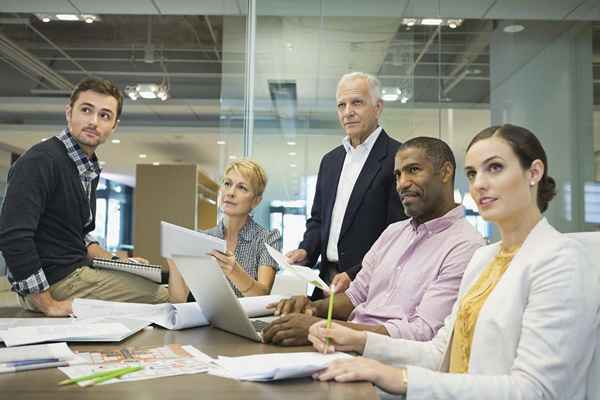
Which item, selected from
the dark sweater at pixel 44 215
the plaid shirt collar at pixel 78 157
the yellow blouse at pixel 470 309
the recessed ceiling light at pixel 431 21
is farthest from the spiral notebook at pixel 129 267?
the recessed ceiling light at pixel 431 21

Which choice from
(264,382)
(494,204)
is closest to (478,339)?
(494,204)

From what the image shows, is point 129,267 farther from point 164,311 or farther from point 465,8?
point 465,8

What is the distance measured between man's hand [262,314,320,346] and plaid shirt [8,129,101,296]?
100 centimetres

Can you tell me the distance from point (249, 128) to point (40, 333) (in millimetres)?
2827

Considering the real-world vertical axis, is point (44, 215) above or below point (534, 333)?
above

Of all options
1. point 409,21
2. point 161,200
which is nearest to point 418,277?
point 409,21

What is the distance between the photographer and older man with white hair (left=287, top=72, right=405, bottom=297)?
8.34 ft

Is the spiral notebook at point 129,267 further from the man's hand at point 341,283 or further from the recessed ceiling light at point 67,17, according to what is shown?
the recessed ceiling light at point 67,17

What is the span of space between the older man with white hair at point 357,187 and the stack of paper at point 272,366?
1208 mm

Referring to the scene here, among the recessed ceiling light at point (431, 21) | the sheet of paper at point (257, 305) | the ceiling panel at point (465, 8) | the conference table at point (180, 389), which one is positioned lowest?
the conference table at point (180, 389)

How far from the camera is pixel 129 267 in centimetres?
211

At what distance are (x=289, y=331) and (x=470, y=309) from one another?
436 millimetres

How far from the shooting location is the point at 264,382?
103 centimetres

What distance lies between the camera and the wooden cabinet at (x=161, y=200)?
22.8 feet
